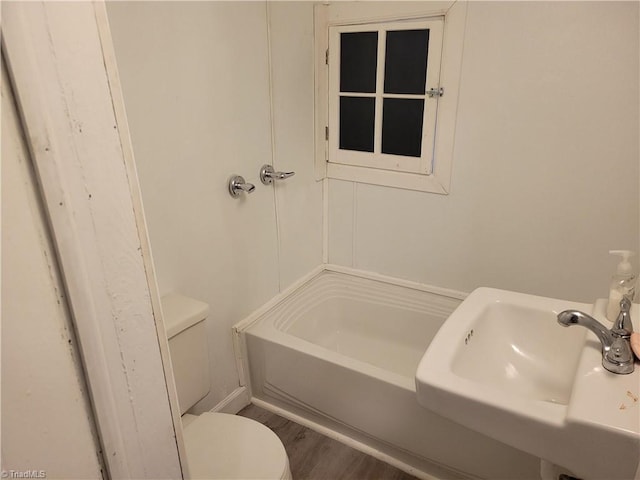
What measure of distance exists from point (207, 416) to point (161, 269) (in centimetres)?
53

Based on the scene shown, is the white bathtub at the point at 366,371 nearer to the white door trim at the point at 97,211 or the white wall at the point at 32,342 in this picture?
the white door trim at the point at 97,211

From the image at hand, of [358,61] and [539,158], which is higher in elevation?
[358,61]

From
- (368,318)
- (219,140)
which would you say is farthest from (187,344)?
(368,318)

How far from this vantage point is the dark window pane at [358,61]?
6.79 ft

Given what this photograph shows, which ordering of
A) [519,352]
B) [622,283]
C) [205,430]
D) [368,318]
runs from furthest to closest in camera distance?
[368,318]
[205,430]
[519,352]
[622,283]

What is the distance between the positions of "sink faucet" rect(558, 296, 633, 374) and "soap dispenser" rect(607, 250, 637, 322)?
0.09 m

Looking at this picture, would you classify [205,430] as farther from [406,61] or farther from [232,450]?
[406,61]

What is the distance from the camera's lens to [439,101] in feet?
6.46

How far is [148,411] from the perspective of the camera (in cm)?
61

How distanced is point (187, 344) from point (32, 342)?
107cm

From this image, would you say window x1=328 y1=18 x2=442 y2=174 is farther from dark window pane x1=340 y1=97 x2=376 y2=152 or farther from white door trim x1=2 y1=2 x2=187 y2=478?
white door trim x1=2 y1=2 x2=187 y2=478

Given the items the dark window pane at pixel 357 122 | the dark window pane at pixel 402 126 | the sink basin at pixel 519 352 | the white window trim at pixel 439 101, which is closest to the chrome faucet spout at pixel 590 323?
the sink basin at pixel 519 352

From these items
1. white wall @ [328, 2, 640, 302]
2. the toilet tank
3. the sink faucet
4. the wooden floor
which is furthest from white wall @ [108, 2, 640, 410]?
the sink faucet

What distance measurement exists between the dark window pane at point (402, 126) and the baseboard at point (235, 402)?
A: 136 centimetres
